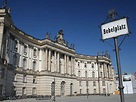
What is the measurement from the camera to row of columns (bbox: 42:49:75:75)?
56000 mm

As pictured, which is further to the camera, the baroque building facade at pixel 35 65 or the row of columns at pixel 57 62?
the row of columns at pixel 57 62

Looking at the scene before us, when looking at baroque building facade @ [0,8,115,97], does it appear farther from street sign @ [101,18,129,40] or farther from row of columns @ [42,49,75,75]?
street sign @ [101,18,129,40]

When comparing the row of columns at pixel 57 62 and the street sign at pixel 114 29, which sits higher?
the row of columns at pixel 57 62

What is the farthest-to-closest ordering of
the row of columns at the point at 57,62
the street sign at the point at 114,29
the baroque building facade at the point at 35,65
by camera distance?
the row of columns at the point at 57,62 → the baroque building facade at the point at 35,65 → the street sign at the point at 114,29

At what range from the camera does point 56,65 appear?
197ft

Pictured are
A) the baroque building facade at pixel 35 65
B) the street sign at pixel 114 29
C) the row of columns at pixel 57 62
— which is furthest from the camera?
the row of columns at pixel 57 62

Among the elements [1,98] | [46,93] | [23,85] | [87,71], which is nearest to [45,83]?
[46,93]

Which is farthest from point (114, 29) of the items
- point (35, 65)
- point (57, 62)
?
point (57, 62)

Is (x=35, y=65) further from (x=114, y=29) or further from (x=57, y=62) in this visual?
(x=114, y=29)

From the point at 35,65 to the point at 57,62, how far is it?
9.07 m

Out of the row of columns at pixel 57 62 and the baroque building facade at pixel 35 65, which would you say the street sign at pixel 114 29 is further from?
the row of columns at pixel 57 62

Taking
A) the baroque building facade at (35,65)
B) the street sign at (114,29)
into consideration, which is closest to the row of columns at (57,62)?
the baroque building facade at (35,65)

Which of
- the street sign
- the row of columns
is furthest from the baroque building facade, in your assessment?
the street sign

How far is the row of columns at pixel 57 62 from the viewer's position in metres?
56.0
